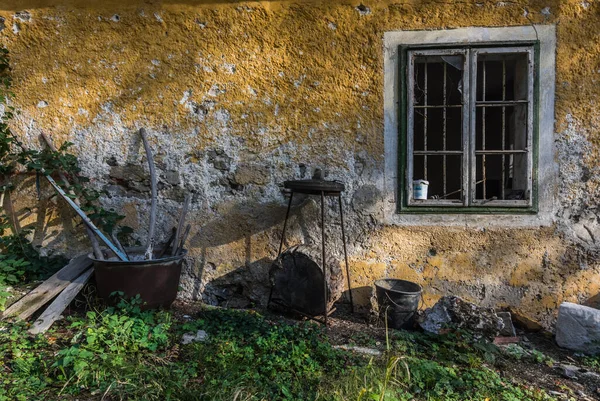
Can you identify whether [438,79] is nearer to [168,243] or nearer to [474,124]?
A: [474,124]

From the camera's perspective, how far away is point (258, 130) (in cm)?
381

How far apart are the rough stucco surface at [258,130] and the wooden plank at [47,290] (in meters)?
0.40

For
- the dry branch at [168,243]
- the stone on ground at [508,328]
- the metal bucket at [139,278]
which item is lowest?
the stone on ground at [508,328]

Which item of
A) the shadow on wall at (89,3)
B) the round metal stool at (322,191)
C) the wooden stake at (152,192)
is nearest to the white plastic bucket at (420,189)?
the round metal stool at (322,191)

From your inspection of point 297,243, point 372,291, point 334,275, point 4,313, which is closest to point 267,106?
point 297,243

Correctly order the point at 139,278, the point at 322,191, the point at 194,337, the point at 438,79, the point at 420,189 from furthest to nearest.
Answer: the point at 438,79 < the point at 420,189 < the point at 322,191 < the point at 139,278 < the point at 194,337

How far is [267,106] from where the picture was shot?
150 inches

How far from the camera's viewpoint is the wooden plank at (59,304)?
3.00m

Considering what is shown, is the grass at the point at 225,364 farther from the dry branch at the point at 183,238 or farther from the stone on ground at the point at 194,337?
the dry branch at the point at 183,238

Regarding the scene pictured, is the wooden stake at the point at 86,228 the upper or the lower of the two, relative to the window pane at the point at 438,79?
lower

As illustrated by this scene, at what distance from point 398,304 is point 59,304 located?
2.69 m

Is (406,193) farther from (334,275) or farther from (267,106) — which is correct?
(267,106)

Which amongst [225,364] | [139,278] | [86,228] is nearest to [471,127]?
[225,364]

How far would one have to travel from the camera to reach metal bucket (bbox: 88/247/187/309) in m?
3.17
